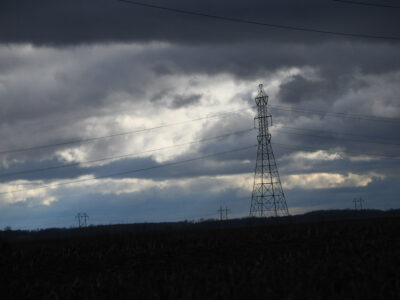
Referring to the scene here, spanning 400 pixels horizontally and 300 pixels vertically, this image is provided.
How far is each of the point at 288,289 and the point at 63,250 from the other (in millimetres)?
27482

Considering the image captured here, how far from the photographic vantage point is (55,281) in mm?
29391

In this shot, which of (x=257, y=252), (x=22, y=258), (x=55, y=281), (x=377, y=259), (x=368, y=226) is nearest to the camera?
(x=377, y=259)

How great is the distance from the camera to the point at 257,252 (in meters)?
35.9

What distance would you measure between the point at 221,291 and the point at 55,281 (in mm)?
13631

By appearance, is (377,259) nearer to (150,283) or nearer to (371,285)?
(371,285)

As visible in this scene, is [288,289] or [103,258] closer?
[288,289]

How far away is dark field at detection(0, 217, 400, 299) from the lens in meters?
19.2

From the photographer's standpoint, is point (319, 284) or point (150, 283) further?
point (150, 283)

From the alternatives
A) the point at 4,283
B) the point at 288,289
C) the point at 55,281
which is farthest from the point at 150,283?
the point at 4,283

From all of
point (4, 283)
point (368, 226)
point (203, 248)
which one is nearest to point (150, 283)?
point (4, 283)

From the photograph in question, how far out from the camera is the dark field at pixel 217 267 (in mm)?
19234

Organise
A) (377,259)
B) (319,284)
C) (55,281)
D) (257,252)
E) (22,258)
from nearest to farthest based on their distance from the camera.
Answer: (319,284) → (377,259) → (55,281) → (257,252) → (22,258)

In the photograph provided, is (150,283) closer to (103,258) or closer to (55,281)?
(55,281)

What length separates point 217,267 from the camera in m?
27.2
